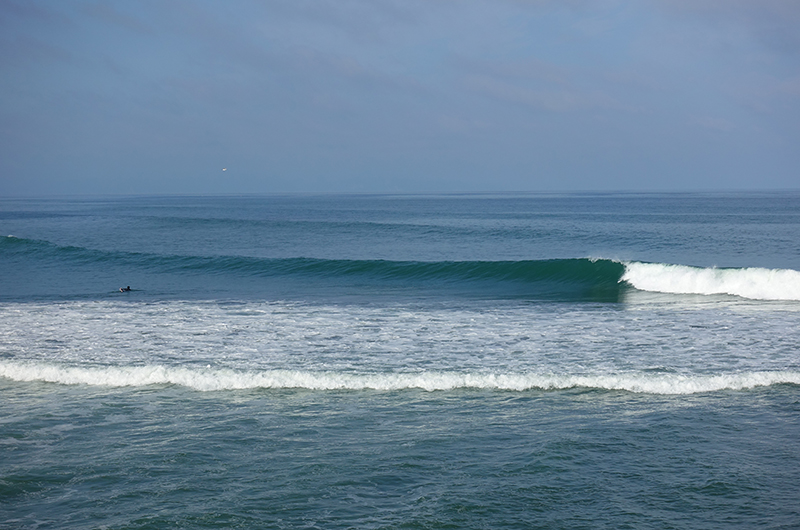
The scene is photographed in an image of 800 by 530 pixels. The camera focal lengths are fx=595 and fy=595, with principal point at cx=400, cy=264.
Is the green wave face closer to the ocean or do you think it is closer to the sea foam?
the sea foam

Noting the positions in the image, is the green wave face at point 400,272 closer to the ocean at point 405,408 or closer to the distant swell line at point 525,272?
the distant swell line at point 525,272

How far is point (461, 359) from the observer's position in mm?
10945

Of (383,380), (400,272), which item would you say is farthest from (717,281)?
(383,380)

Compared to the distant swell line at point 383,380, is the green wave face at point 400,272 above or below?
above

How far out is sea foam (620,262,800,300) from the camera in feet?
62.3

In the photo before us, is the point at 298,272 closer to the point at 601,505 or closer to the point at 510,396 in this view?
the point at 510,396

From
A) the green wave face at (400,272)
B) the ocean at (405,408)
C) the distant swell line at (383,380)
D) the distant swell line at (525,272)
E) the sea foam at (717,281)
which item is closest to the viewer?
the ocean at (405,408)

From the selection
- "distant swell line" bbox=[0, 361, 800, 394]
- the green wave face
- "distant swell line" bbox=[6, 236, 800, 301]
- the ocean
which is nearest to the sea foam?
"distant swell line" bbox=[6, 236, 800, 301]

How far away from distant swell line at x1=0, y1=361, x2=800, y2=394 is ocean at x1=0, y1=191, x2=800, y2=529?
0.04 meters

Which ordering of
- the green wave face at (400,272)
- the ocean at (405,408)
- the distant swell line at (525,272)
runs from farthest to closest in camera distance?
the green wave face at (400,272), the distant swell line at (525,272), the ocean at (405,408)

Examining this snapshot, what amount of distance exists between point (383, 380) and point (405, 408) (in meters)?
1.33

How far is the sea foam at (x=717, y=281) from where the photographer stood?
1900 cm

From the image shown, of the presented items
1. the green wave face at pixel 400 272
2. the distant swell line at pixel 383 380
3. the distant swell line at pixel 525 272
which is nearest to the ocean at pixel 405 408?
the distant swell line at pixel 383 380

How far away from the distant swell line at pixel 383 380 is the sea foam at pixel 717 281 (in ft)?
36.3
